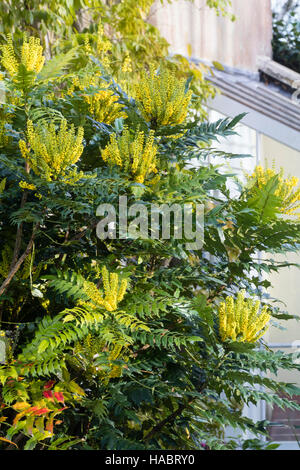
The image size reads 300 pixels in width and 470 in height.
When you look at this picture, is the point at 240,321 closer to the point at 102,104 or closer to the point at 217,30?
the point at 102,104

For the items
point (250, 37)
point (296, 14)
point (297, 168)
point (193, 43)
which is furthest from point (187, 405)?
point (296, 14)

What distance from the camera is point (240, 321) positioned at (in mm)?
1509

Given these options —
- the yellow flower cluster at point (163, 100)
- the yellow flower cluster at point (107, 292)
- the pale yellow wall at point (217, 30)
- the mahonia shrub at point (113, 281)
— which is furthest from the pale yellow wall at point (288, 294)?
the yellow flower cluster at point (107, 292)

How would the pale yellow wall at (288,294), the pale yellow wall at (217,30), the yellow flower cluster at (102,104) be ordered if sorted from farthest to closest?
the pale yellow wall at (217,30) → the pale yellow wall at (288,294) → the yellow flower cluster at (102,104)

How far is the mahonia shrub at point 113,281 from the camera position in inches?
56.2

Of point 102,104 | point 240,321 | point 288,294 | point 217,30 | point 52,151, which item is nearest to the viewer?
point 52,151

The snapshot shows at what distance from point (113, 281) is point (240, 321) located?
0.39m

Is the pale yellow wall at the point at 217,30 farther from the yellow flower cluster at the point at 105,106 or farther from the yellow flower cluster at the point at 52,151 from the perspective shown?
the yellow flower cluster at the point at 52,151

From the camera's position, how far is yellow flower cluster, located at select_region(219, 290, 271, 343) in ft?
4.89

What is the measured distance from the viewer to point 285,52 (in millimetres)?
8359

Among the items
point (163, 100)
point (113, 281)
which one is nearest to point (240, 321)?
point (113, 281)

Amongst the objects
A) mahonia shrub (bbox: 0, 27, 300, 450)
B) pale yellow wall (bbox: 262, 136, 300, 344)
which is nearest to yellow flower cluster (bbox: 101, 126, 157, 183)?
mahonia shrub (bbox: 0, 27, 300, 450)

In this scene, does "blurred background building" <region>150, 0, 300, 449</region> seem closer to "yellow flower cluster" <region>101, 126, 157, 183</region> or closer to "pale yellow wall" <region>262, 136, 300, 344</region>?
"pale yellow wall" <region>262, 136, 300, 344</region>
